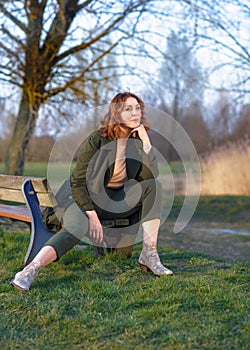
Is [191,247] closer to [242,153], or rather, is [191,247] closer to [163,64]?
[163,64]

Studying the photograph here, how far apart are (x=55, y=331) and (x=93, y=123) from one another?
680 centimetres

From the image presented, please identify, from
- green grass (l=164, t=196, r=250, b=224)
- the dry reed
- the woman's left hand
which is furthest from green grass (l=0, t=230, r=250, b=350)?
the dry reed

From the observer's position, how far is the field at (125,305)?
2617 mm

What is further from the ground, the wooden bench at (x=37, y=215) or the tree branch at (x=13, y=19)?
the tree branch at (x=13, y=19)

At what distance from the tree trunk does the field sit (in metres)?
5.87

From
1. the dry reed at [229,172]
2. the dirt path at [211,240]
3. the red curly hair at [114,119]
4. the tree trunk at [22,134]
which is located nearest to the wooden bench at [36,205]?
the red curly hair at [114,119]

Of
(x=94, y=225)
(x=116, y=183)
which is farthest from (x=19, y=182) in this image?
(x=94, y=225)

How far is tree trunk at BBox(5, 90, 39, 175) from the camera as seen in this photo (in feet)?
34.6

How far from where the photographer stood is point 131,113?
4.09m

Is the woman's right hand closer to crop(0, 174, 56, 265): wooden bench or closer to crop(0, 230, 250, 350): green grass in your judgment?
crop(0, 230, 250, 350): green grass

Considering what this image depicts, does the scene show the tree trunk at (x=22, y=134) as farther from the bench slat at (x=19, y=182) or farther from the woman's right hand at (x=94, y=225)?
the woman's right hand at (x=94, y=225)

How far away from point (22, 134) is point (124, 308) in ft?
25.8

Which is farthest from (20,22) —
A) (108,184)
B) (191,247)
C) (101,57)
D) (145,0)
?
(108,184)

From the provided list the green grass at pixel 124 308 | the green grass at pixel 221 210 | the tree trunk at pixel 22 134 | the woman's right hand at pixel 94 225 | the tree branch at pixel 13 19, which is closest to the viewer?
the green grass at pixel 124 308
